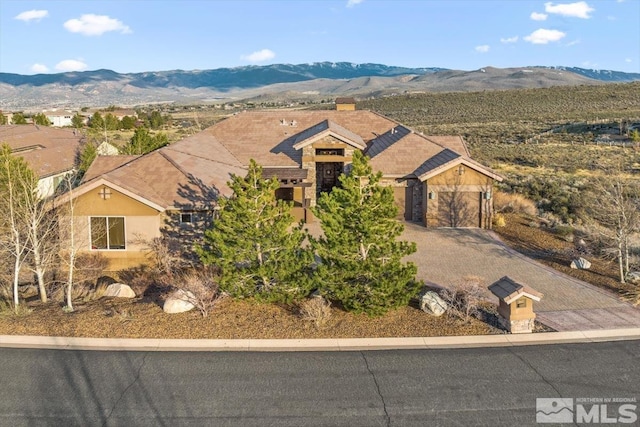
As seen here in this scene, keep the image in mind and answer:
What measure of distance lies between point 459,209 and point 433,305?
41.0 ft

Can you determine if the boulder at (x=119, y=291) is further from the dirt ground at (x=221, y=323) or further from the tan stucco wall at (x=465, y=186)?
the tan stucco wall at (x=465, y=186)

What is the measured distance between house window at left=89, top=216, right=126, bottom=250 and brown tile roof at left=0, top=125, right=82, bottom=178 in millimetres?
12890

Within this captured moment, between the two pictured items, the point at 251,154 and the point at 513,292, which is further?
the point at 251,154

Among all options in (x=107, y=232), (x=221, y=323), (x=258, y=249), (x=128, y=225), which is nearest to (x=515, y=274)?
(x=258, y=249)

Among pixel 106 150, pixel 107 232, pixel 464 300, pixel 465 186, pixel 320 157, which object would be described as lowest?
pixel 464 300

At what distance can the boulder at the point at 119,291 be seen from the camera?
58.4 ft

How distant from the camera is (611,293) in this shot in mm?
17875

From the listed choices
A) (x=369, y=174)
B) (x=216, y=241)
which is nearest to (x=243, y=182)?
(x=216, y=241)

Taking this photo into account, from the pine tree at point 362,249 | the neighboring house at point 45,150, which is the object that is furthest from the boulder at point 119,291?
the neighboring house at point 45,150

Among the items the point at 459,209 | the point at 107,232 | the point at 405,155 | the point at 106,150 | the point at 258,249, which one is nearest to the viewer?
the point at 258,249

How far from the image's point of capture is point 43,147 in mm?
38906

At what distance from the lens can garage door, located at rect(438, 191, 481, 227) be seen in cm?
2730

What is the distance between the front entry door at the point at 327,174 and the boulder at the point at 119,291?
15705mm

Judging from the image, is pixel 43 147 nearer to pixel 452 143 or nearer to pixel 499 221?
pixel 452 143
